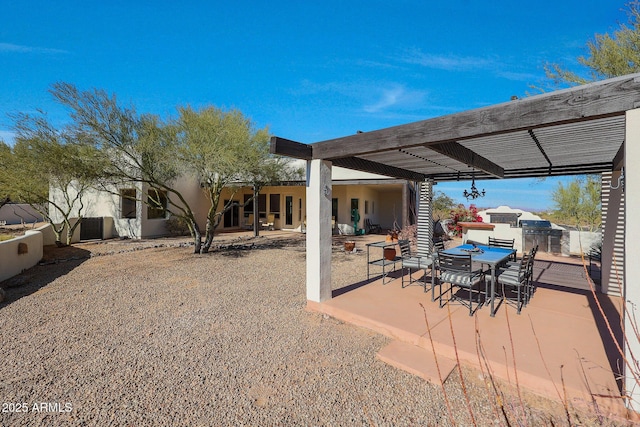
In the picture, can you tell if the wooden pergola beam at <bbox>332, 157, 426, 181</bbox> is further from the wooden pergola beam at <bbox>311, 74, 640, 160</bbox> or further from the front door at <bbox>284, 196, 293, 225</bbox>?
the front door at <bbox>284, 196, 293, 225</bbox>

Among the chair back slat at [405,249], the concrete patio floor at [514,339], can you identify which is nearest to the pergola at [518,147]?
the concrete patio floor at [514,339]

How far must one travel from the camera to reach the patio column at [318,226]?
15.4 ft

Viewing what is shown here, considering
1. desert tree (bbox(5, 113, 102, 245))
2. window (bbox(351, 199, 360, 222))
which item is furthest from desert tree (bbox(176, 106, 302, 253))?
window (bbox(351, 199, 360, 222))

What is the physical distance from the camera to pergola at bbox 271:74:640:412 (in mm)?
2443

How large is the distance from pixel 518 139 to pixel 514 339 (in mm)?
2612

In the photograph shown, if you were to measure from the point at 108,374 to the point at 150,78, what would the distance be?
14.6 metres

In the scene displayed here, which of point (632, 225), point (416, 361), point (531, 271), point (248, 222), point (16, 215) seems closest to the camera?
point (632, 225)

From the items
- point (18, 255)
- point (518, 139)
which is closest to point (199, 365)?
point (518, 139)

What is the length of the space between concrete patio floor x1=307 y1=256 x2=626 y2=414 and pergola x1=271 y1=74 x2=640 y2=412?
16.3 inches

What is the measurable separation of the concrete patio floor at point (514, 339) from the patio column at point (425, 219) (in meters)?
3.49

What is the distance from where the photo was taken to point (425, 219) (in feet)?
29.0

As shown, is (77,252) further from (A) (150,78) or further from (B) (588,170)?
(B) (588,170)

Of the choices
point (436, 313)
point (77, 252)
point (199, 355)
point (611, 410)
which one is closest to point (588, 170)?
point (436, 313)

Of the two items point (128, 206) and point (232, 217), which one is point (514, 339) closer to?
point (128, 206)
